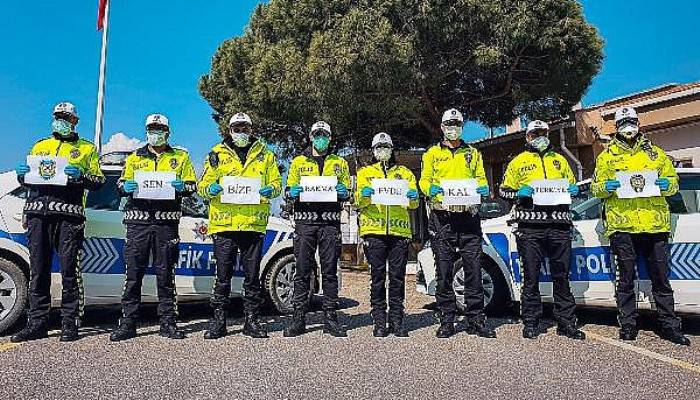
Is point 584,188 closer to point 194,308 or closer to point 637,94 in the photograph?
point 194,308

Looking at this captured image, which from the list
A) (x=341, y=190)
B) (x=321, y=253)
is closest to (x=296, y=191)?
(x=341, y=190)

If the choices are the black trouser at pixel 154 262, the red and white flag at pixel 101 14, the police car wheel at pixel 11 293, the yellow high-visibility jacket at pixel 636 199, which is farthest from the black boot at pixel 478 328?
the red and white flag at pixel 101 14

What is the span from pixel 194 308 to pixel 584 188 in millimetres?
5001

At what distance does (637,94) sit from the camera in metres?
17.3

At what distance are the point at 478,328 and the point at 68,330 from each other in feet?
12.8

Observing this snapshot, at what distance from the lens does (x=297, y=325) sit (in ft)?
18.8

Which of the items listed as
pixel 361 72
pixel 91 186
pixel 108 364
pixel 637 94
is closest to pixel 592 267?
pixel 108 364

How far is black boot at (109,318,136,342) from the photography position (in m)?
5.31

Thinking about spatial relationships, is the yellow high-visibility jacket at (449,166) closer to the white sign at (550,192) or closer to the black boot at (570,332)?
the white sign at (550,192)

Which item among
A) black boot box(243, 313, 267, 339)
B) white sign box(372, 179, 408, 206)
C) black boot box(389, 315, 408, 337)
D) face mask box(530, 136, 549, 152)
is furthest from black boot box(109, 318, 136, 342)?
face mask box(530, 136, 549, 152)

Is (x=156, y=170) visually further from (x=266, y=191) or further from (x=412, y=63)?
(x=412, y=63)

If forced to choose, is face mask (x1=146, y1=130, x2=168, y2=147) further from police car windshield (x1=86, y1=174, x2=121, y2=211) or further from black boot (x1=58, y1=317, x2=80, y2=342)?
black boot (x1=58, y1=317, x2=80, y2=342)

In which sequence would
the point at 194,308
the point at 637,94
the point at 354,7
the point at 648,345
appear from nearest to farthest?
the point at 648,345 → the point at 194,308 → the point at 354,7 → the point at 637,94

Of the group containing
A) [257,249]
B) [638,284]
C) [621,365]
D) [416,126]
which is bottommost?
[621,365]
